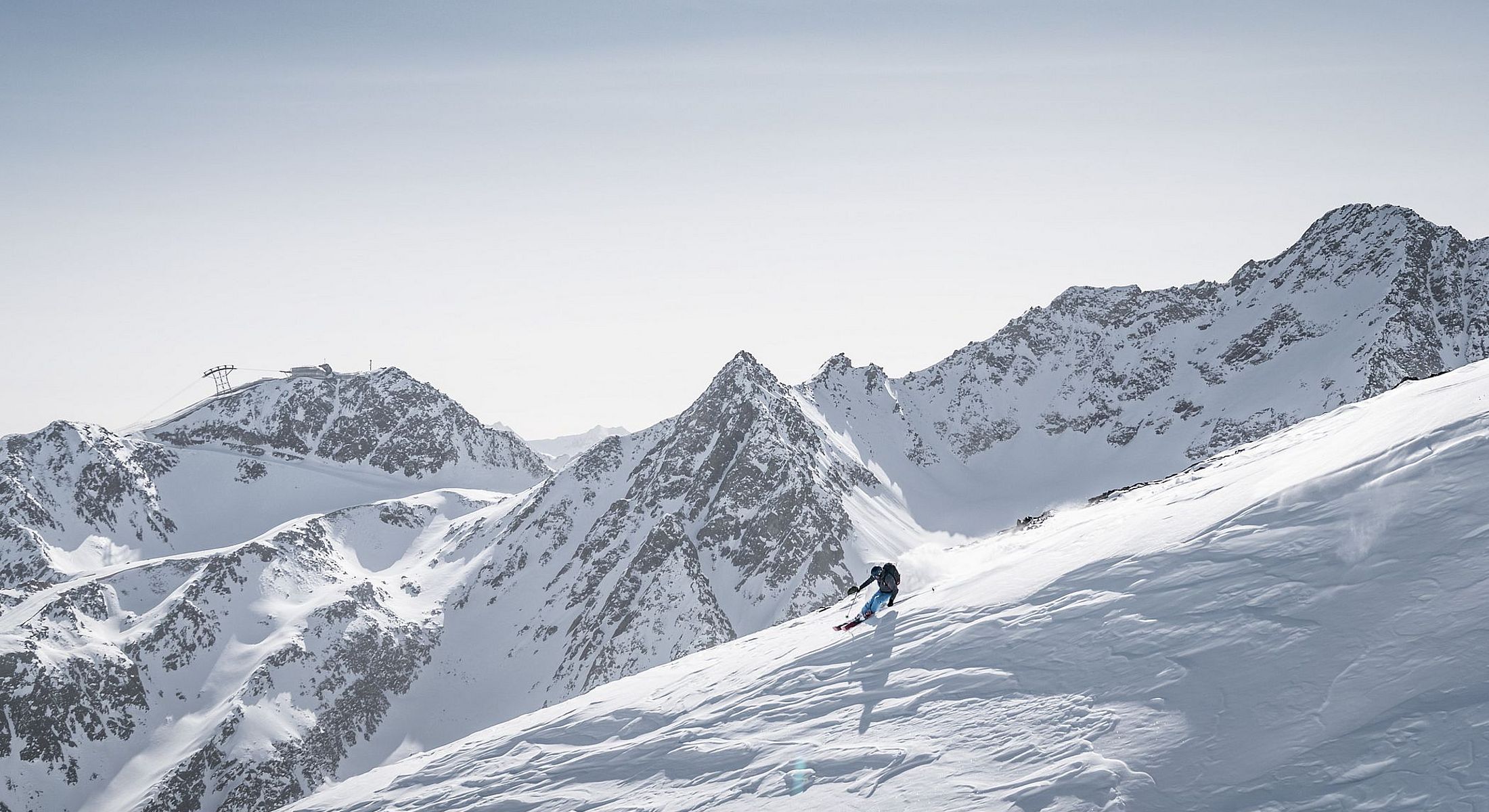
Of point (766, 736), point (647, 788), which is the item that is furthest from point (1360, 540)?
point (647, 788)

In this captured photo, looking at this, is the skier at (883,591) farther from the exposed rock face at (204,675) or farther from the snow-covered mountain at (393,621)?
the exposed rock face at (204,675)

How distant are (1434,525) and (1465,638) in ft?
7.64

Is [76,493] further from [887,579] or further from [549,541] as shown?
[887,579]

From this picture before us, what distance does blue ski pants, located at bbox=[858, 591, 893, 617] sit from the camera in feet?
62.1

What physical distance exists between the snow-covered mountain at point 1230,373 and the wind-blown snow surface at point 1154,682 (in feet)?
466

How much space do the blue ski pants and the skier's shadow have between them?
37 centimetres

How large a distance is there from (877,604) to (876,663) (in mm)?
3273

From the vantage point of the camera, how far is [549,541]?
168625 millimetres

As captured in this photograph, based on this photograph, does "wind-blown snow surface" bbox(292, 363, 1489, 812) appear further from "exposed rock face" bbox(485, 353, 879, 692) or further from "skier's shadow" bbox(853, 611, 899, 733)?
"exposed rock face" bbox(485, 353, 879, 692)

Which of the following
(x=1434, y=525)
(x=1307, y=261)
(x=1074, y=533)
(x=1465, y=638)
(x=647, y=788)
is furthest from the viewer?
(x=1307, y=261)

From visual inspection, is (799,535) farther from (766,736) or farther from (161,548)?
(161,548)

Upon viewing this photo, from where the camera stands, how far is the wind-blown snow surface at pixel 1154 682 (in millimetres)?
9297

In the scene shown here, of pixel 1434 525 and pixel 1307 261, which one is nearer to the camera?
pixel 1434 525

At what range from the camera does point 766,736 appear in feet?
46.6
